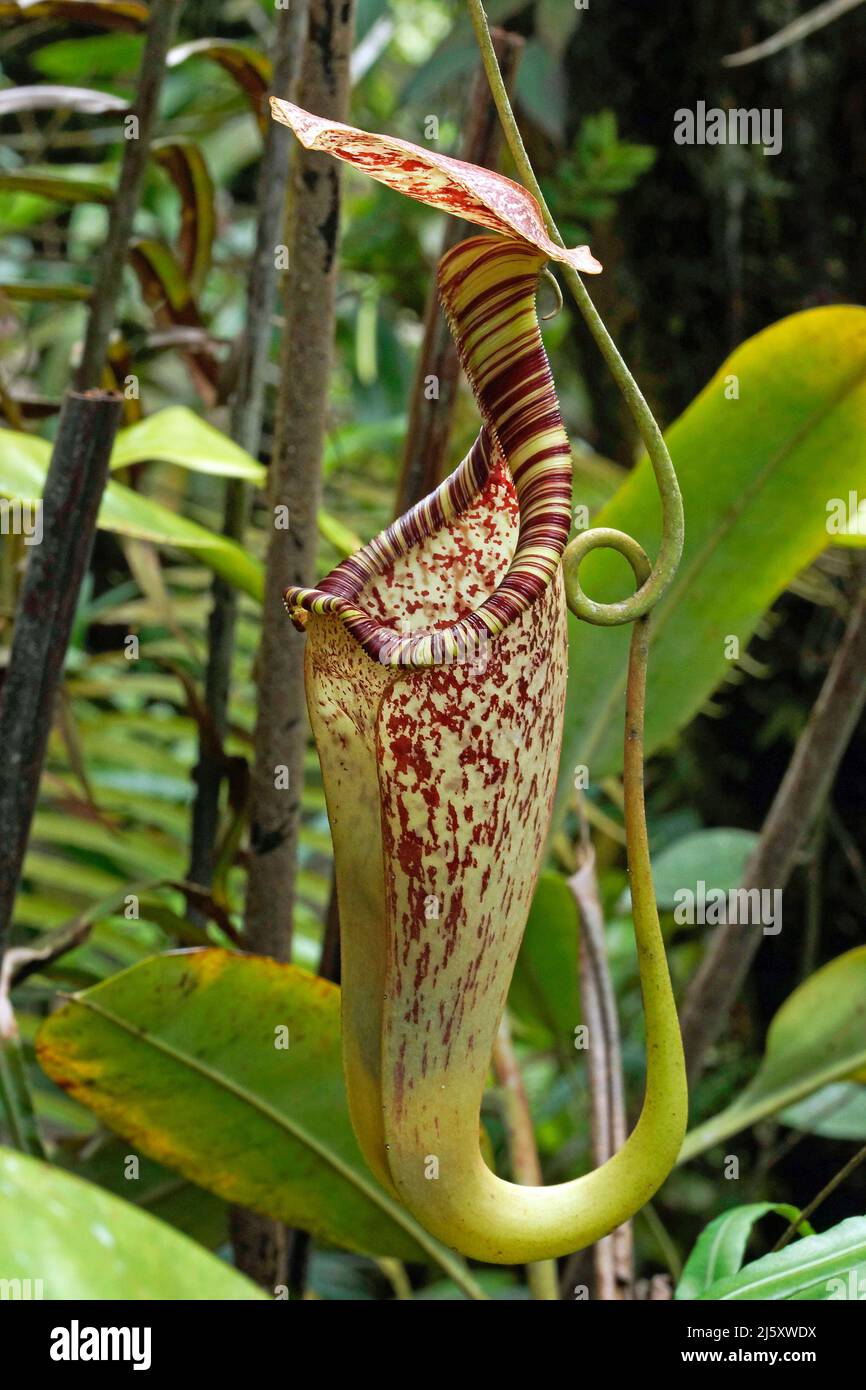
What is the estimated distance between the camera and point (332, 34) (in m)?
0.62

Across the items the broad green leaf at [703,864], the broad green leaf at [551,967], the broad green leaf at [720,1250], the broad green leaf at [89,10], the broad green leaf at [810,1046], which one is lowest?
the broad green leaf at [720,1250]

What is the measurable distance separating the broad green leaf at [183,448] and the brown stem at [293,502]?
0.13 ft

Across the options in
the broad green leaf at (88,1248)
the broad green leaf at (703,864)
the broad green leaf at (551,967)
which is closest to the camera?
the broad green leaf at (88,1248)

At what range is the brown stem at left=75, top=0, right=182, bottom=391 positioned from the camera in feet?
2.35

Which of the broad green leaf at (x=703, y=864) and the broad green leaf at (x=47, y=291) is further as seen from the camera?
the broad green leaf at (x=703, y=864)

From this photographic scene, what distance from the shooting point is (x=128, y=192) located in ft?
2.43

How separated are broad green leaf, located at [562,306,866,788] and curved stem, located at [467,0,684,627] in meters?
0.32

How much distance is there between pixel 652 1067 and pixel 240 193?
279 centimetres

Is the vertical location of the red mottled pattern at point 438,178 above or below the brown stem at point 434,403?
below

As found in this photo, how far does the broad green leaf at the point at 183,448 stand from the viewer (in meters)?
0.73

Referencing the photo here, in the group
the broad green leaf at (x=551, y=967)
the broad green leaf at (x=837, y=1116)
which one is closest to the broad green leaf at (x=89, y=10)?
the broad green leaf at (x=551, y=967)

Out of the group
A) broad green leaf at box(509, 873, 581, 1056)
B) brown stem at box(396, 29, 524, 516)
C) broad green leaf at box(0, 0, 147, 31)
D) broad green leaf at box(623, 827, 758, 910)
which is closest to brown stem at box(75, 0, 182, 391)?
broad green leaf at box(0, 0, 147, 31)

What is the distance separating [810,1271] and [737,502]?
47 centimetres

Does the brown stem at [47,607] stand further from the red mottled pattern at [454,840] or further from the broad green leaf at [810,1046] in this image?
the broad green leaf at [810,1046]
